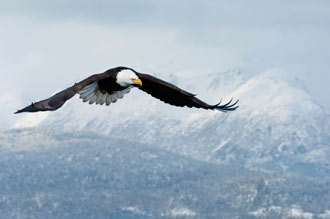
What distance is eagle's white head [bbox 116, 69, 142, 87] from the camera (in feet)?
145

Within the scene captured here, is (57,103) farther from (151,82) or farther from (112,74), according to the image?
(151,82)

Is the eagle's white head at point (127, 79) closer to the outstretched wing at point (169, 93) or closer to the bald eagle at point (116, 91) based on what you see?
the bald eagle at point (116, 91)

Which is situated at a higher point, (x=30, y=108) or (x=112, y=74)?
(x=112, y=74)

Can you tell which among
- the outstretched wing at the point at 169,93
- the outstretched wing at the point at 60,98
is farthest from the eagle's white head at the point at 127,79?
the outstretched wing at the point at 169,93

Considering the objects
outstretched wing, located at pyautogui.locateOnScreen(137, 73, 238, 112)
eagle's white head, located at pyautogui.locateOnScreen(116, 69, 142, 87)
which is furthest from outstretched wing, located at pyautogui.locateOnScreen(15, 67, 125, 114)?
outstretched wing, located at pyautogui.locateOnScreen(137, 73, 238, 112)

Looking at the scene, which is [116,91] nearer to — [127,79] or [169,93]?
[169,93]

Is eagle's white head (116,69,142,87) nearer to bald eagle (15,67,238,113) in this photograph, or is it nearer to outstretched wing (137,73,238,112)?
bald eagle (15,67,238,113)

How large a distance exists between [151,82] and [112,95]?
8.30 feet

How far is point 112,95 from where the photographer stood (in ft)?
160

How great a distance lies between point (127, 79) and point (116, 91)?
13.6ft

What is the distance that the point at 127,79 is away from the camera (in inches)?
1747

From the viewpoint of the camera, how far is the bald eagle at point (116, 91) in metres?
42.8

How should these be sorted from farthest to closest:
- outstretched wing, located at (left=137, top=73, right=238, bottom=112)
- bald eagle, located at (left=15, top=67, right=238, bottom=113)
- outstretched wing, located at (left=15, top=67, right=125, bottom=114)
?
1. outstretched wing, located at (left=137, top=73, right=238, bottom=112)
2. bald eagle, located at (left=15, top=67, right=238, bottom=113)
3. outstretched wing, located at (left=15, top=67, right=125, bottom=114)

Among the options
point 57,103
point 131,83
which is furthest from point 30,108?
point 131,83
